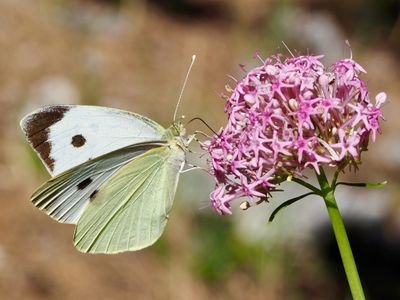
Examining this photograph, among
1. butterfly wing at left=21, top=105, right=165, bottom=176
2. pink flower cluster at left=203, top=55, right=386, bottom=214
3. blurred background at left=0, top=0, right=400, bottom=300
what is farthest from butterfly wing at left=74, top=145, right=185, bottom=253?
blurred background at left=0, top=0, right=400, bottom=300

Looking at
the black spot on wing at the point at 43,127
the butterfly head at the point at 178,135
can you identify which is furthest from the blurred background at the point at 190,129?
the black spot on wing at the point at 43,127

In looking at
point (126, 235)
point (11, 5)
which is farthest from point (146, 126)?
point (11, 5)

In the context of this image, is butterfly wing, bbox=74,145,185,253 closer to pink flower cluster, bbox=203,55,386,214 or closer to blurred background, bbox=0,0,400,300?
pink flower cluster, bbox=203,55,386,214

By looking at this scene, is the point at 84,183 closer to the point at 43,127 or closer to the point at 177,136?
→ the point at 43,127

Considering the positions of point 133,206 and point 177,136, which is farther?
point 133,206

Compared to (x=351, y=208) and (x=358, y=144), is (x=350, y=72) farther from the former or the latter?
(x=351, y=208)

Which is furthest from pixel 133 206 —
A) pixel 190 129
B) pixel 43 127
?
pixel 190 129
